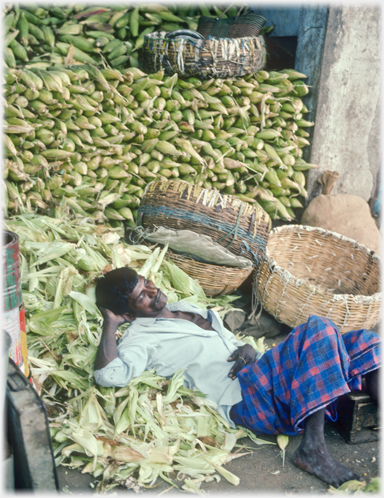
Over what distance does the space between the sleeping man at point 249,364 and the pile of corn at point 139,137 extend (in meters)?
1.32

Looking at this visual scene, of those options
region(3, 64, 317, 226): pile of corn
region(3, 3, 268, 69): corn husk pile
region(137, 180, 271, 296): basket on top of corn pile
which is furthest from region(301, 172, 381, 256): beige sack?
region(3, 3, 268, 69): corn husk pile

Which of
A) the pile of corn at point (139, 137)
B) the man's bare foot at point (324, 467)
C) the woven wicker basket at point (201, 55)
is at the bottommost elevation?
the man's bare foot at point (324, 467)

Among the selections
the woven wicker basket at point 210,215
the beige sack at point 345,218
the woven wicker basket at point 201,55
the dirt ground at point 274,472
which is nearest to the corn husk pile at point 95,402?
the dirt ground at point 274,472

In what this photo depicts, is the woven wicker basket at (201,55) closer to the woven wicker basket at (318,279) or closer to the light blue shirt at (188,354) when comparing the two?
the woven wicker basket at (318,279)

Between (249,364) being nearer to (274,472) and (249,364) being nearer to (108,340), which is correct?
(274,472)

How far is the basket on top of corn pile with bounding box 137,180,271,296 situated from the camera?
Result: 10.2 feet

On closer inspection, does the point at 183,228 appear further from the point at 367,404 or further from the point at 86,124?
the point at 367,404

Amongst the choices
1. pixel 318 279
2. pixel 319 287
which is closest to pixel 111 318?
pixel 319 287

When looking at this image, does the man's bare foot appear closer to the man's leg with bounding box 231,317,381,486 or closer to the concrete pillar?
the man's leg with bounding box 231,317,381,486

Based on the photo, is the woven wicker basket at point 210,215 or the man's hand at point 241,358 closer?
the man's hand at point 241,358

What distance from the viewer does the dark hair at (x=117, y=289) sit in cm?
222

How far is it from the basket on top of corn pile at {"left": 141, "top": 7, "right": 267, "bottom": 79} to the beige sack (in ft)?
4.69

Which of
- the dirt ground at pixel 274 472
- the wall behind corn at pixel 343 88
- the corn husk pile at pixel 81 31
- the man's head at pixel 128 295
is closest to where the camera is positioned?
the dirt ground at pixel 274 472

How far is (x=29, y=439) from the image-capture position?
58.6 inches
